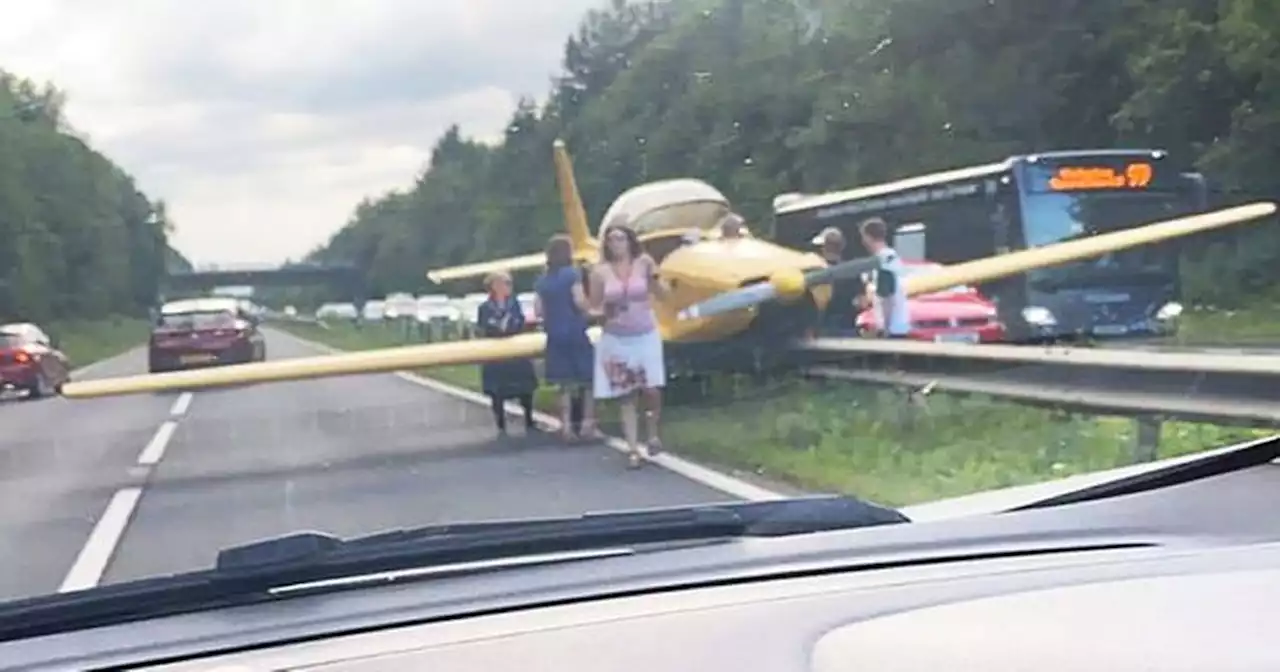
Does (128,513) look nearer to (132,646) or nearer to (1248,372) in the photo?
(132,646)

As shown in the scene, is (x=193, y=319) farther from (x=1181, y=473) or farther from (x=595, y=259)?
(x=1181, y=473)

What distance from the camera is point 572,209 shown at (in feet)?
16.8

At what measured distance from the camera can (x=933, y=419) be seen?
5992 mm

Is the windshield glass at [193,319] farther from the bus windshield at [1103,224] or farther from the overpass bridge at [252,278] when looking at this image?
the bus windshield at [1103,224]

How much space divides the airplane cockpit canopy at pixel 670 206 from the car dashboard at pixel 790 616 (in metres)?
2.46

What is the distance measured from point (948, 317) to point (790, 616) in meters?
4.01

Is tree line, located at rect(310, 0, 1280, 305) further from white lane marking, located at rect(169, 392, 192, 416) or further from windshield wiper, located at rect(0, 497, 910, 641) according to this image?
windshield wiper, located at rect(0, 497, 910, 641)

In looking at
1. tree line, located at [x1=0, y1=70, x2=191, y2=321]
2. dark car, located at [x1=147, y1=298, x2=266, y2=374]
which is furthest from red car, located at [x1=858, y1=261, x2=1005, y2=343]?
tree line, located at [x1=0, y1=70, x2=191, y2=321]

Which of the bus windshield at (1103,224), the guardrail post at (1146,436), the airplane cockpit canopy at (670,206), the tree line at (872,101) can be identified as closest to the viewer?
the tree line at (872,101)

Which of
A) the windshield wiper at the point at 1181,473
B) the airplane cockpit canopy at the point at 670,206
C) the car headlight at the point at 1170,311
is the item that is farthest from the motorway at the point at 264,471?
the car headlight at the point at 1170,311

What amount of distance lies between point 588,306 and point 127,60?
74.1 inches

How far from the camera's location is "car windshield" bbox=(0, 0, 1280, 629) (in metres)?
4.07

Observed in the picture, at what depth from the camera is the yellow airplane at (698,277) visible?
193 inches

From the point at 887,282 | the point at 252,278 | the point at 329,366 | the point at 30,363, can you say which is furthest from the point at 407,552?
the point at 887,282
